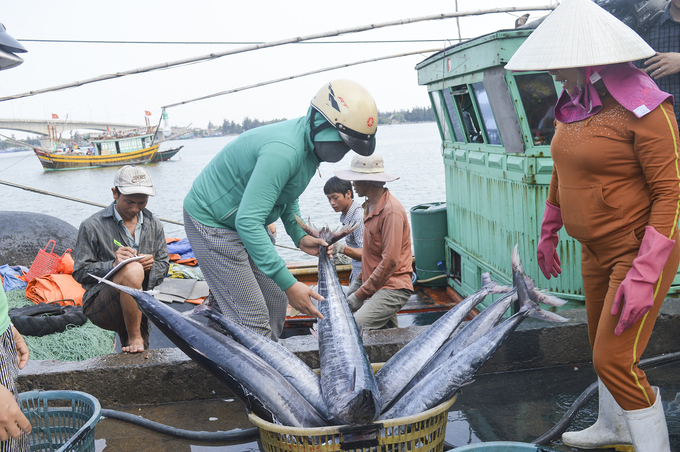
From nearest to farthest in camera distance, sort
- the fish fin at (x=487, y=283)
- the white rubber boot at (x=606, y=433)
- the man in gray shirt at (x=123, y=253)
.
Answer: the white rubber boot at (x=606, y=433), the fish fin at (x=487, y=283), the man in gray shirt at (x=123, y=253)

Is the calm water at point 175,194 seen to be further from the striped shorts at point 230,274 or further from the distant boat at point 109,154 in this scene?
the striped shorts at point 230,274

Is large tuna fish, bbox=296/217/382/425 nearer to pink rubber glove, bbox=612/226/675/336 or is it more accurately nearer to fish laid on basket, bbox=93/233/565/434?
fish laid on basket, bbox=93/233/565/434

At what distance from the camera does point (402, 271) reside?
14.7 feet

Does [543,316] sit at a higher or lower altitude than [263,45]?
lower

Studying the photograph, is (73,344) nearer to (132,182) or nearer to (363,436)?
(132,182)

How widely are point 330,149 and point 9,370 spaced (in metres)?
1.85

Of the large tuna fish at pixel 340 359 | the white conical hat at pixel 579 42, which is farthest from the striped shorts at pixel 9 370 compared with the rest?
the white conical hat at pixel 579 42

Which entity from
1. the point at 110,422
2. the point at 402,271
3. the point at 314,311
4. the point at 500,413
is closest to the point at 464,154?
the point at 402,271

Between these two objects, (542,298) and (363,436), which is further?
(542,298)

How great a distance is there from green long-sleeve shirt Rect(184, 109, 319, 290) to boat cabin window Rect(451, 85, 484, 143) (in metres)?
3.22

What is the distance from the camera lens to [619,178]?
2.41 metres

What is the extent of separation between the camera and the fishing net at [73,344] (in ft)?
17.6

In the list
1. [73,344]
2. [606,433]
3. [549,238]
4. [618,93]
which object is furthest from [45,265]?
[618,93]

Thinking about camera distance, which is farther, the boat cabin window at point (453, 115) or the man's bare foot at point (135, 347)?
the boat cabin window at point (453, 115)
